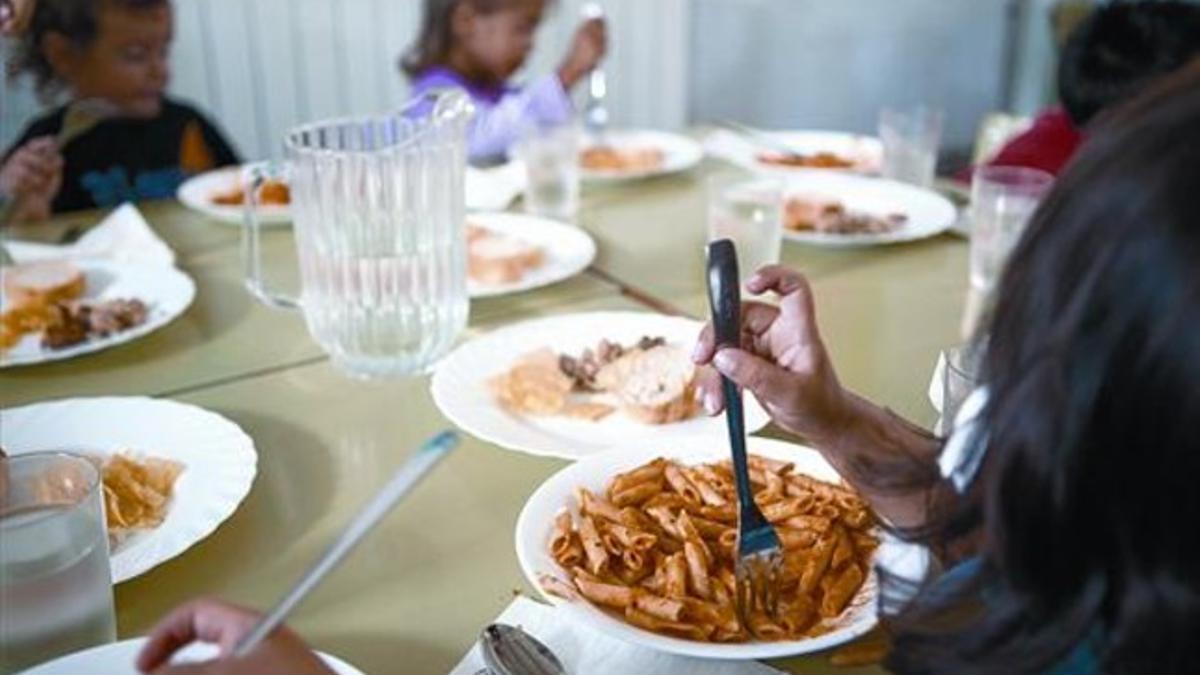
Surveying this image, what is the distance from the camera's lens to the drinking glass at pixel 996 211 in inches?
55.6

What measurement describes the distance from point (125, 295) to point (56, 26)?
37.7 inches

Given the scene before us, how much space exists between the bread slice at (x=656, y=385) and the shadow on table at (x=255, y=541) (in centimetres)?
27

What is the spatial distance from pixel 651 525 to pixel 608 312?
490 millimetres

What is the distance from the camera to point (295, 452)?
3.34ft

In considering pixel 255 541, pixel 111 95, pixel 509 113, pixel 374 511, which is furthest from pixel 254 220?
pixel 111 95

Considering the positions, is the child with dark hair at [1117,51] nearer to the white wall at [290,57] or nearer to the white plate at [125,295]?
the white plate at [125,295]

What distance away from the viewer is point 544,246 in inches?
60.5

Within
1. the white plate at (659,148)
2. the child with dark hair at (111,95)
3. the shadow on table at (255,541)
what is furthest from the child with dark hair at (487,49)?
the shadow on table at (255,541)

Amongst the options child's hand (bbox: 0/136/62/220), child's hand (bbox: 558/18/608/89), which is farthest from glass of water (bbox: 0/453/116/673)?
child's hand (bbox: 558/18/608/89)

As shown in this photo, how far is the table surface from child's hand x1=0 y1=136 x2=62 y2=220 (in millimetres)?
70

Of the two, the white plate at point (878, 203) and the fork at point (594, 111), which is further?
the fork at point (594, 111)

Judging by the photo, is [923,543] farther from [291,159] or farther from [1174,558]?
[291,159]

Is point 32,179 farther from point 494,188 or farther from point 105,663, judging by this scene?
point 105,663

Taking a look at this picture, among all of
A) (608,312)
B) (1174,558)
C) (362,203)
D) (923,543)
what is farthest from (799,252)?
(1174,558)
